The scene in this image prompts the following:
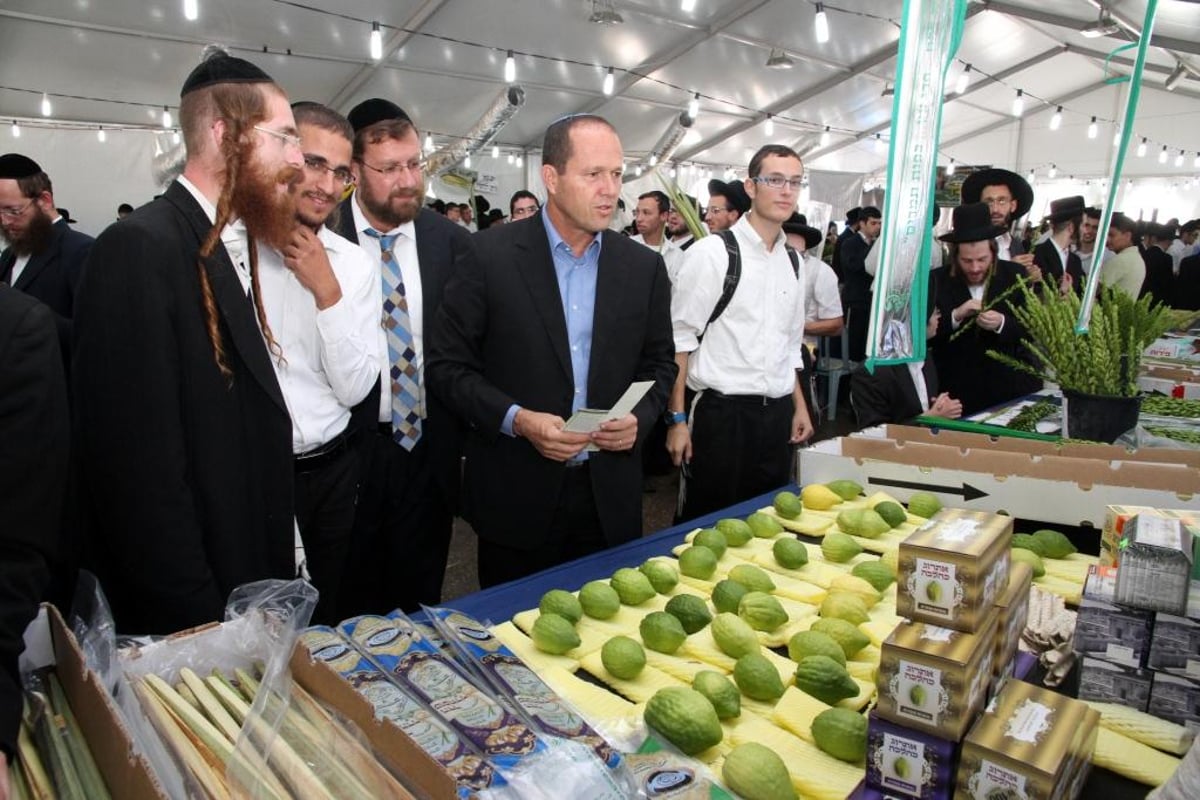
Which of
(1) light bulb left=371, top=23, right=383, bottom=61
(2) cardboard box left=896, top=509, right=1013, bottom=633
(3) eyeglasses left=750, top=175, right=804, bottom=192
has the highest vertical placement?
(1) light bulb left=371, top=23, right=383, bottom=61

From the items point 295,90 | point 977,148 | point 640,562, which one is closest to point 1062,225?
point 640,562

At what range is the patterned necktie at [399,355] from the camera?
8.16ft

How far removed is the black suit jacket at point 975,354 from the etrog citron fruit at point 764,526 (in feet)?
6.96

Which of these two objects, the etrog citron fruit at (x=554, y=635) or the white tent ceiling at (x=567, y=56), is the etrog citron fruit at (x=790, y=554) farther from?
the white tent ceiling at (x=567, y=56)

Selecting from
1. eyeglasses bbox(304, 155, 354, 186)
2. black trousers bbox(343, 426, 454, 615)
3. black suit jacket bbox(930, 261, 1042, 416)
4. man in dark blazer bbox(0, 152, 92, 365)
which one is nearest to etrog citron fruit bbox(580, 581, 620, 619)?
black trousers bbox(343, 426, 454, 615)

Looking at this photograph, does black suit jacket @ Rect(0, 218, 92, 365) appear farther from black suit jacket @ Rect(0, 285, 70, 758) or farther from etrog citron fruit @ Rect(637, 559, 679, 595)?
etrog citron fruit @ Rect(637, 559, 679, 595)

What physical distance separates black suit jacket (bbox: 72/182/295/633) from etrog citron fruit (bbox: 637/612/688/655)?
0.84 m

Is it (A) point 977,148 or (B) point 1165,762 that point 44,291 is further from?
(A) point 977,148

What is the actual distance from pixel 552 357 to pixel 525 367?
0.08 m

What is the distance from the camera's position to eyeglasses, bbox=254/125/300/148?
5.20 ft

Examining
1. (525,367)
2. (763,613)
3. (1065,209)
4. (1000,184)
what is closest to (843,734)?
(763,613)

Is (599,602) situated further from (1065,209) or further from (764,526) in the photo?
(1065,209)

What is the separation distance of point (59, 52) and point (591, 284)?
10172mm

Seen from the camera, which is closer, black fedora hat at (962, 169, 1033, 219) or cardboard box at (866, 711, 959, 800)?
cardboard box at (866, 711, 959, 800)
